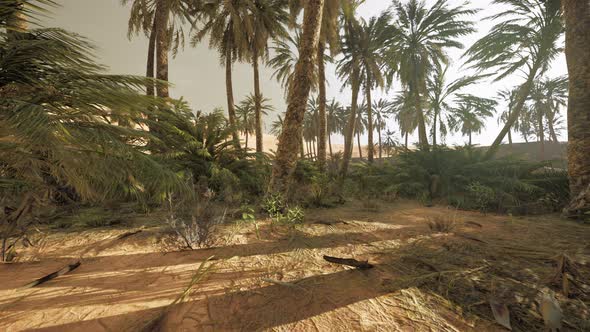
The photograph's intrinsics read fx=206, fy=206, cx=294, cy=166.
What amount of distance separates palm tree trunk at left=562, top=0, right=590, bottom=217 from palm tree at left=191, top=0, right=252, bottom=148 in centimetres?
985

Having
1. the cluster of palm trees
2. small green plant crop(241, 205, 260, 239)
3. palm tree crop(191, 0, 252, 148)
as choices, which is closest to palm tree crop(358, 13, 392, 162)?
the cluster of palm trees

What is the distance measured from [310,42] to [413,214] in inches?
158

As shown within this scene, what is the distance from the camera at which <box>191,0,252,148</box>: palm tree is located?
9602mm

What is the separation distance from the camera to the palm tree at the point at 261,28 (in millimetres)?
10453

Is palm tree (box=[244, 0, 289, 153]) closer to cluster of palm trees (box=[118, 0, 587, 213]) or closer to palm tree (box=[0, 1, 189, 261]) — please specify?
cluster of palm trees (box=[118, 0, 587, 213])

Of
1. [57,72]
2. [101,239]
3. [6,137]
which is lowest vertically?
[101,239]

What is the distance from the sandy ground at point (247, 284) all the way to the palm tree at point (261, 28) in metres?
7.98

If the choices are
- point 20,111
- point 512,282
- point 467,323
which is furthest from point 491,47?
point 20,111

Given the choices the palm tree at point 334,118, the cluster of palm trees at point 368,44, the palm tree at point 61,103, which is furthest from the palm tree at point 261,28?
the palm tree at point 334,118

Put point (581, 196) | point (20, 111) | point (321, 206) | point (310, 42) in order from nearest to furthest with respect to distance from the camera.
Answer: point (20, 111), point (581, 196), point (310, 42), point (321, 206)

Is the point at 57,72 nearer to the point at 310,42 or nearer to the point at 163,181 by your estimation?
the point at 163,181

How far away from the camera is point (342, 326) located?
4.12 feet

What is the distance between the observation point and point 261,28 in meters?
10.4

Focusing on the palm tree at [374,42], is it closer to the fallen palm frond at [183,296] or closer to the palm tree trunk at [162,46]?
the palm tree trunk at [162,46]
